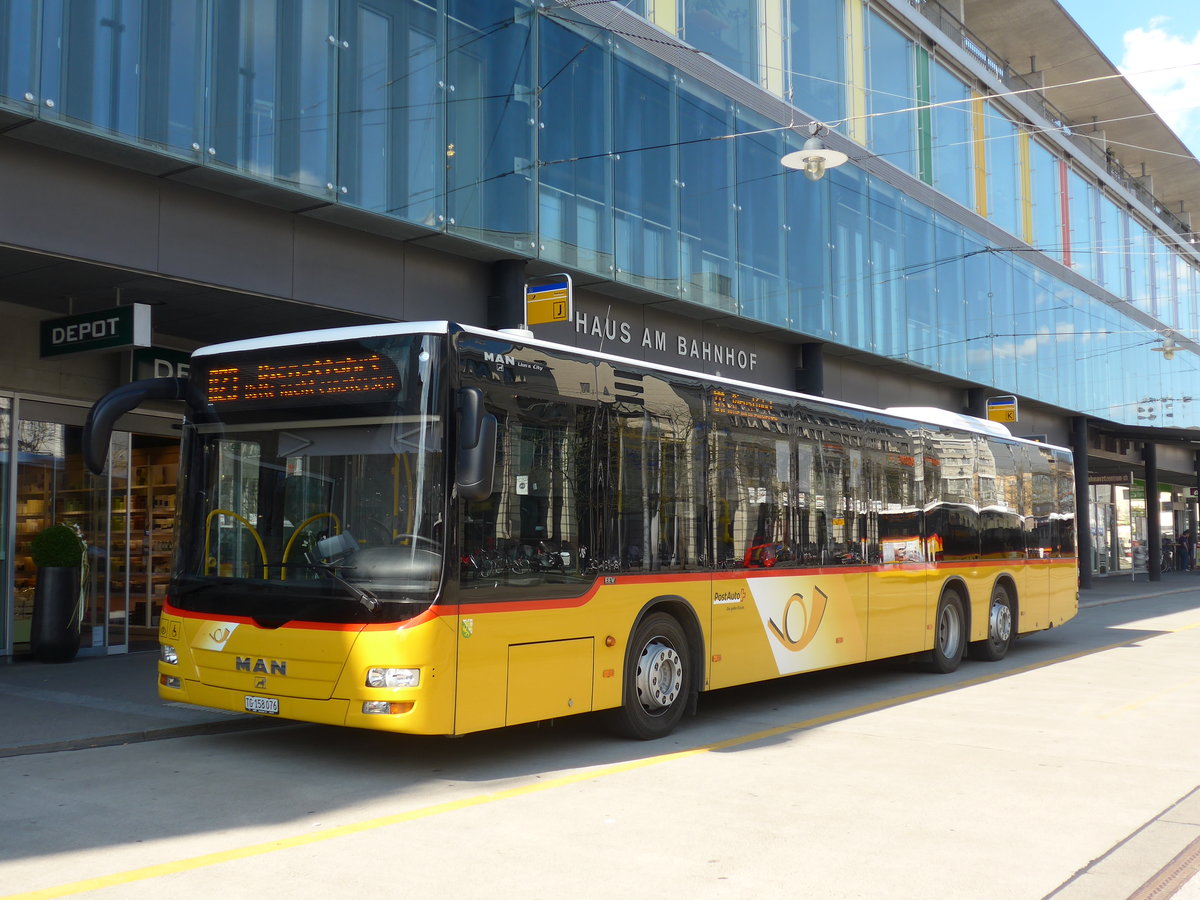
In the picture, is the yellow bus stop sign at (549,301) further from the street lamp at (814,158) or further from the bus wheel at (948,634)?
the bus wheel at (948,634)

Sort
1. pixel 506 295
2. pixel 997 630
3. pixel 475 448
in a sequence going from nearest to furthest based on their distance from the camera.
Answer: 1. pixel 475 448
2. pixel 506 295
3. pixel 997 630

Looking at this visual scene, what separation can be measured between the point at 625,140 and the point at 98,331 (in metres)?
8.34

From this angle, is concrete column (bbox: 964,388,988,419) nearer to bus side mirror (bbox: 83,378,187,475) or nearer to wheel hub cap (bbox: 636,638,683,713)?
wheel hub cap (bbox: 636,638,683,713)

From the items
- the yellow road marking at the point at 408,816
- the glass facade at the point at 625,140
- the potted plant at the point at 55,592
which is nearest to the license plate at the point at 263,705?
the yellow road marking at the point at 408,816

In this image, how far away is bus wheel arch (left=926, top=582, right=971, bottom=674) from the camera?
1424 cm

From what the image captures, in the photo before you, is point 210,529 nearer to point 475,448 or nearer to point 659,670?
point 475,448

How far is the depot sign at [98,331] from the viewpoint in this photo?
12.3m

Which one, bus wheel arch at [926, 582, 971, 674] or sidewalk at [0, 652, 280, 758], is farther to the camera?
bus wheel arch at [926, 582, 971, 674]

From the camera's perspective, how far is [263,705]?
784 cm

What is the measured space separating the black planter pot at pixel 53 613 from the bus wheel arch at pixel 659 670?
800 cm

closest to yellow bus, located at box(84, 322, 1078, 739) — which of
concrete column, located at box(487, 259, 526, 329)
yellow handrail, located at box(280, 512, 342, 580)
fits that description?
yellow handrail, located at box(280, 512, 342, 580)

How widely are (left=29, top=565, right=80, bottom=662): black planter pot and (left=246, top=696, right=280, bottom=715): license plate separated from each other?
7.20 m

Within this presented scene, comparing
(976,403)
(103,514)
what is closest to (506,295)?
(103,514)

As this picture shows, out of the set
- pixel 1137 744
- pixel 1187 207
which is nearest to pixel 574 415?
pixel 1137 744
